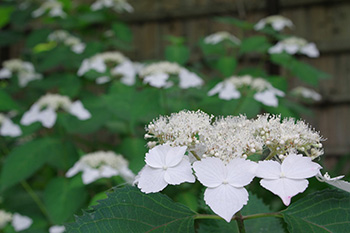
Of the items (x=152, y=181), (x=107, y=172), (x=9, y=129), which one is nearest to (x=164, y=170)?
(x=152, y=181)

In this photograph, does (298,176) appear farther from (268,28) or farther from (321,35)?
(321,35)

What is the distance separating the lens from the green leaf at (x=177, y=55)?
6.81ft

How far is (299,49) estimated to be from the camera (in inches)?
74.5

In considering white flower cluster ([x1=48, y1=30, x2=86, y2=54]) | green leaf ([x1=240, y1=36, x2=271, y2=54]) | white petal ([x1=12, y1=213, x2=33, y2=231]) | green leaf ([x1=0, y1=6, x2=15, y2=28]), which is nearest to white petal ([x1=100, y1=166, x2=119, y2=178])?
white petal ([x1=12, y1=213, x2=33, y2=231])

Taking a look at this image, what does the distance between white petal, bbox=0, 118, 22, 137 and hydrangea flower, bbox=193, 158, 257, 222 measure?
4.06ft

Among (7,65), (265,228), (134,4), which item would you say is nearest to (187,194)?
(265,228)

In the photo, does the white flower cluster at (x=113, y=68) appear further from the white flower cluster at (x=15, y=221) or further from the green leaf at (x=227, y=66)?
the white flower cluster at (x=15, y=221)

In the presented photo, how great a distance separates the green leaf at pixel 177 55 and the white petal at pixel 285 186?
1.62 m

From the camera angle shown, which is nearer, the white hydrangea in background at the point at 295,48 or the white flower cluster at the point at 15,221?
the white flower cluster at the point at 15,221

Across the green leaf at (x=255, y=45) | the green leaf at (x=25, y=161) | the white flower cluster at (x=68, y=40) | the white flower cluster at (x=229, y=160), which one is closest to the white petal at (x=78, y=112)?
the green leaf at (x=25, y=161)

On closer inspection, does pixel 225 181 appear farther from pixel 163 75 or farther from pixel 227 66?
pixel 227 66

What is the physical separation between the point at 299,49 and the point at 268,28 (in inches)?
10.5

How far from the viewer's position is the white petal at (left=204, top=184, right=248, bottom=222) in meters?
0.46

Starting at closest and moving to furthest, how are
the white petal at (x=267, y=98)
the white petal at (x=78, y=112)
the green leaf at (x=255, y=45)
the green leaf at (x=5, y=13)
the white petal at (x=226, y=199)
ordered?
the white petal at (x=226, y=199), the white petal at (x=267, y=98), the white petal at (x=78, y=112), the green leaf at (x=255, y=45), the green leaf at (x=5, y=13)
